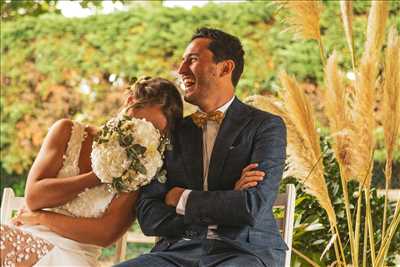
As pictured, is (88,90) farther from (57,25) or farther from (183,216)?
(183,216)

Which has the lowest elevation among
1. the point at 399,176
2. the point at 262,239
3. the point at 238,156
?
the point at 399,176

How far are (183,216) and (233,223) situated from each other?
21 centimetres

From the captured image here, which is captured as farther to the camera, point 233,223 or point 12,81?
point 12,81

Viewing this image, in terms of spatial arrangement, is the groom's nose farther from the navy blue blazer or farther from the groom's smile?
the navy blue blazer

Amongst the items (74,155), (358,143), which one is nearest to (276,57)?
(358,143)

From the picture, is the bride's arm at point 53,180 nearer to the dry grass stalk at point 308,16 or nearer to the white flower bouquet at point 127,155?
the white flower bouquet at point 127,155

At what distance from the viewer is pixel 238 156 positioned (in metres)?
2.98

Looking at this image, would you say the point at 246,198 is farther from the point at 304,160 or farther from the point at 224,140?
the point at 304,160

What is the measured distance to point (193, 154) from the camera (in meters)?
3.06

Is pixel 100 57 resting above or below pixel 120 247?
above

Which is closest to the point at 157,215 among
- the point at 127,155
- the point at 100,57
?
the point at 127,155

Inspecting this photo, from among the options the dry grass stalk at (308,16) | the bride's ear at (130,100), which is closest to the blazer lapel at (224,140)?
the bride's ear at (130,100)

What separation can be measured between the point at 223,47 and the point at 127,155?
59 centimetres

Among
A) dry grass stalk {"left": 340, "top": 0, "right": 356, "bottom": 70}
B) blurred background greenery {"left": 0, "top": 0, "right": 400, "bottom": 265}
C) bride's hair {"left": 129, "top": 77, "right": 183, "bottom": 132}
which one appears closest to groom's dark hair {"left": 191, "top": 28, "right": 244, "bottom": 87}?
bride's hair {"left": 129, "top": 77, "right": 183, "bottom": 132}
